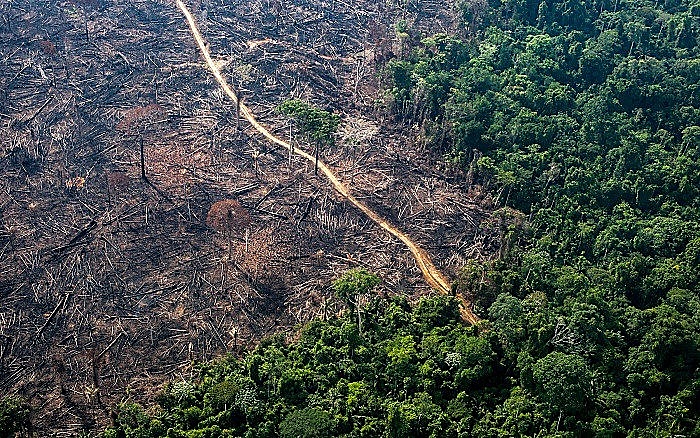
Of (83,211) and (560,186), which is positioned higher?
(560,186)

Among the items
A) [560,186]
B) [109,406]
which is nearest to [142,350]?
[109,406]

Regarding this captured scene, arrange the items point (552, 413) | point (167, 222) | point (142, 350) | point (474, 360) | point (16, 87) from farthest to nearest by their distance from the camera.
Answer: point (16, 87), point (167, 222), point (142, 350), point (474, 360), point (552, 413)

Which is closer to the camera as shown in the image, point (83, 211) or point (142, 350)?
point (142, 350)

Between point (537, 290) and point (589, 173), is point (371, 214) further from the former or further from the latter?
point (589, 173)

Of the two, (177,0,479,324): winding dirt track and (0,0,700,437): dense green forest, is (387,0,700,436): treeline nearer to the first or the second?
(0,0,700,437): dense green forest

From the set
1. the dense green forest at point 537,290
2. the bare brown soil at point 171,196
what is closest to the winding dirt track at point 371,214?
the bare brown soil at point 171,196

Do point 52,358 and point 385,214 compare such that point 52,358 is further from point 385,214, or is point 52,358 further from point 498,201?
point 498,201
